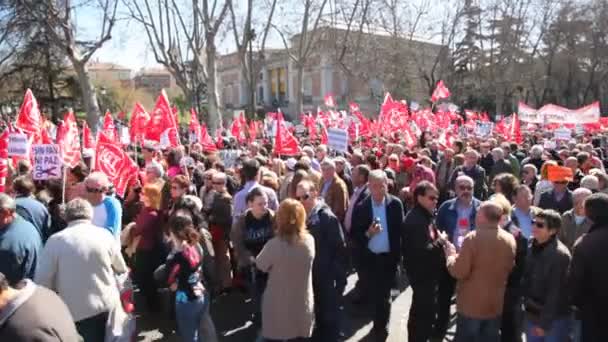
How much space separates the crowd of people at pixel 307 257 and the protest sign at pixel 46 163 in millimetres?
333

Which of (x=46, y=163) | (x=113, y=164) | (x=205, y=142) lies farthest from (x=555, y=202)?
(x=205, y=142)

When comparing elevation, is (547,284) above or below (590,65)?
below

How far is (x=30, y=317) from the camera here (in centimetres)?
253

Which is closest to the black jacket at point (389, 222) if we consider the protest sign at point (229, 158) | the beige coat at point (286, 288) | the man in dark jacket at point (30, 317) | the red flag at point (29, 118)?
the beige coat at point (286, 288)

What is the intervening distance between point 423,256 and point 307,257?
119cm

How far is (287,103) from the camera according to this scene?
7156 centimetres

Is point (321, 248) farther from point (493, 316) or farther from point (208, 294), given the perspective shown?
point (493, 316)

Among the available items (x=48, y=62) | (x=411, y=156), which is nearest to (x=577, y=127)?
(x=411, y=156)

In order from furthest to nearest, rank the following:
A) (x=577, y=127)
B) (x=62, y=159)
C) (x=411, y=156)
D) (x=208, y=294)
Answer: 1. (x=577, y=127)
2. (x=411, y=156)
3. (x=62, y=159)
4. (x=208, y=294)

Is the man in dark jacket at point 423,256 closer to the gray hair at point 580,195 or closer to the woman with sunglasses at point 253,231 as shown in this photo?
the woman with sunglasses at point 253,231

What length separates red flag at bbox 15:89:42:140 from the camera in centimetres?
808

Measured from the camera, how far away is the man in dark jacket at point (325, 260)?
466cm

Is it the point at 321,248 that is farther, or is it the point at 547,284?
the point at 321,248

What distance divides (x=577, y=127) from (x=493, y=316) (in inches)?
688
